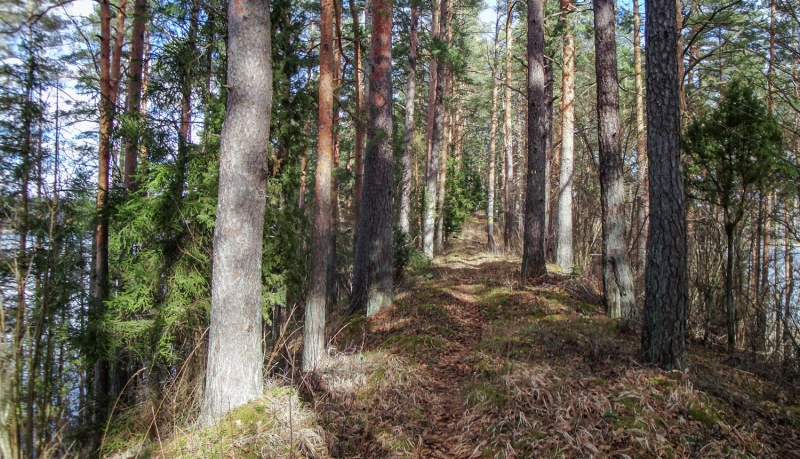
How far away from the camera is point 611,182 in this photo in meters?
6.45

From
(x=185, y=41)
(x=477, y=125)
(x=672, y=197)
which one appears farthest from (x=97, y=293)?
(x=477, y=125)

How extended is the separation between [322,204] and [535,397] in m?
4.37

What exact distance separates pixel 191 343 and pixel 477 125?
2784cm

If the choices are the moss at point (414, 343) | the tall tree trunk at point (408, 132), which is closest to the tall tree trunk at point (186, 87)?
the moss at point (414, 343)

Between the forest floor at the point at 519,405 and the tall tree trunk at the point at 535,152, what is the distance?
258cm

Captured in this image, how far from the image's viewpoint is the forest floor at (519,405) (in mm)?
3498

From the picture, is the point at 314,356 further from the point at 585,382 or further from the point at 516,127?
the point at 516,127

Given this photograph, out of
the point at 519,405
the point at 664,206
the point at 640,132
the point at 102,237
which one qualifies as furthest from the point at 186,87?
the point at 640,132

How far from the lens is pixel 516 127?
3120 cm

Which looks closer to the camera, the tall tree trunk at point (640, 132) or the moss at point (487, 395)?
the moss at point (487, 395)

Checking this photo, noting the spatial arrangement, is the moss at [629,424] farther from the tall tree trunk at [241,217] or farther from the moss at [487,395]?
the tall tree trunk at [241,217]

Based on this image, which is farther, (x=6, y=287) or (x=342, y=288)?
(x=342, y=288)

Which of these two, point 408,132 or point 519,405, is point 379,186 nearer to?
point 519,405

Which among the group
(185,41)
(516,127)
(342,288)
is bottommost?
(342,288)
